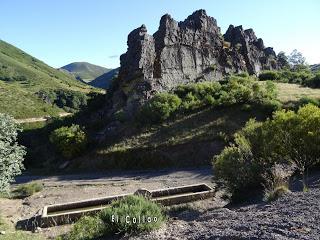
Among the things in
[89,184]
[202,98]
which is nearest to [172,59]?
[202,98]

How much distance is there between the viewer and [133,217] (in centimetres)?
1115

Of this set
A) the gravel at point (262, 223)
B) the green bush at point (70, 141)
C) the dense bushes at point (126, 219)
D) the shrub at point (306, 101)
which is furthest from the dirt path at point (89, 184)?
the shrub at point (306, 101)

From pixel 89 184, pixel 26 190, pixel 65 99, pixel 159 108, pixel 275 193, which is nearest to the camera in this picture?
pixel 275 193

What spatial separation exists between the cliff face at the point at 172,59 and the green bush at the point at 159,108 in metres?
1.96

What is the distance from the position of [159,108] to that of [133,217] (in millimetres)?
29807

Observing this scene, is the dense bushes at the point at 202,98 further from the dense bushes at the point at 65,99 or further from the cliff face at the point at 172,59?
the dense bushes at the point at 65,99

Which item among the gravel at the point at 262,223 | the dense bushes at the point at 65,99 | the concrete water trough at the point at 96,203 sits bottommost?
the concrete water trough at the point at 96,203

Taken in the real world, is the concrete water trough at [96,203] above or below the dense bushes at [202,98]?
below

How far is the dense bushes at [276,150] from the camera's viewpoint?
57.4 ft

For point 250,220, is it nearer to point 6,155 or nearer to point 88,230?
point 88,230

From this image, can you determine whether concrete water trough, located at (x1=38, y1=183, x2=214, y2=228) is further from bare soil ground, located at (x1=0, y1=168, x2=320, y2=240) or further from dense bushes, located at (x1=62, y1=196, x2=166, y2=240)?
dense bushes, located at (x1=62, y1=196, x2=166, y2=240)

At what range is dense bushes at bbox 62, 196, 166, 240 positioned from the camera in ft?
36.1

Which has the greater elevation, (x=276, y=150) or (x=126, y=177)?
(x=276, y=150)

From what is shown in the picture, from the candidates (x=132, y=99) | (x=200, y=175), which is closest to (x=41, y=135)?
(x=132, y=99)
